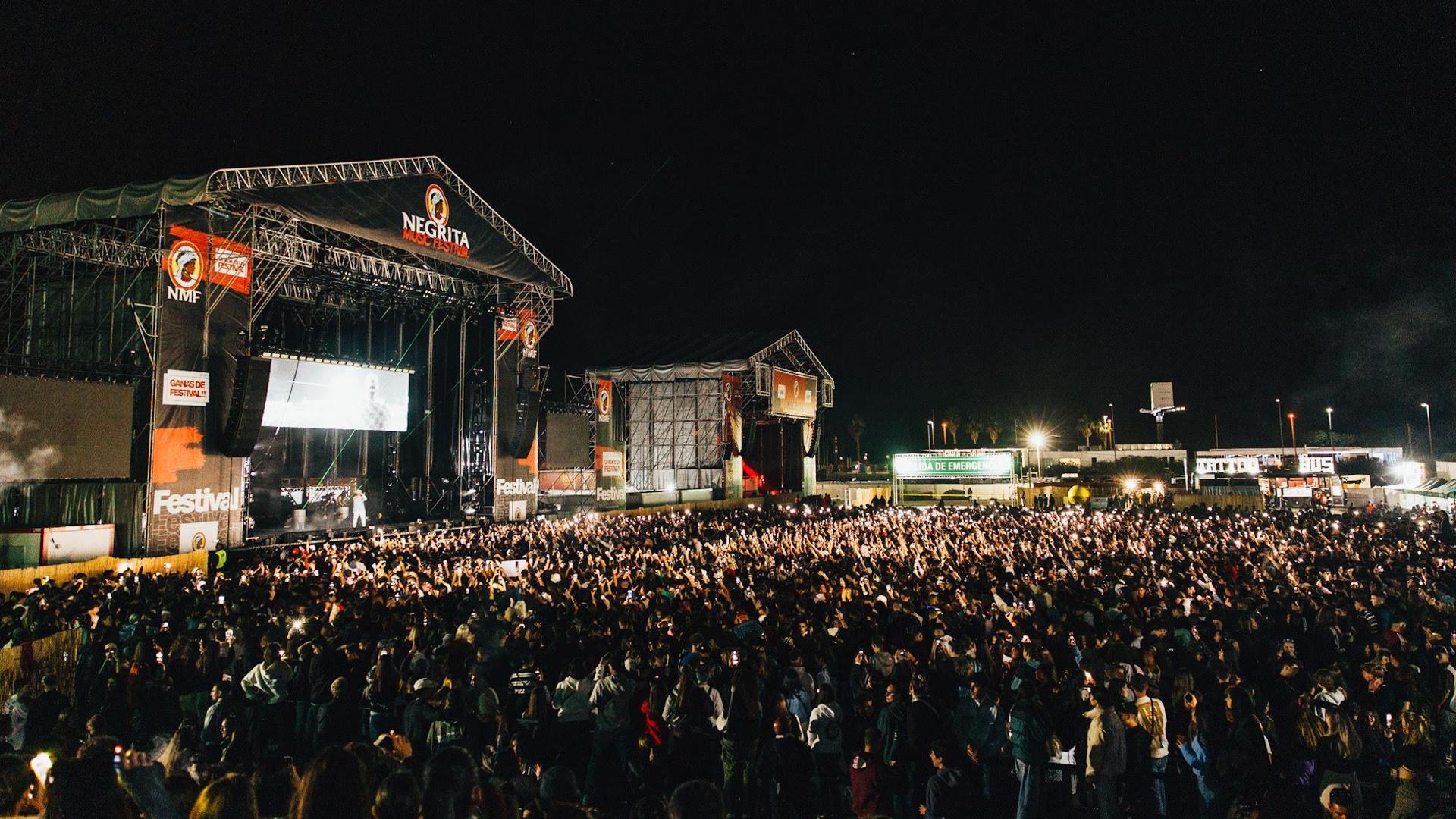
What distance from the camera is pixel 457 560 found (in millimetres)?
13961

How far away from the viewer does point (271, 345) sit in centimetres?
1952

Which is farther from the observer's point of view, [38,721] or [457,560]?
[457,560]

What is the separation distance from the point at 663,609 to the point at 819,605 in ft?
5.58

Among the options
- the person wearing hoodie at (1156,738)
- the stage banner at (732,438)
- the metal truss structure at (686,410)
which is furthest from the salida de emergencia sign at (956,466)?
the person wearing hoodie at (1156,738)

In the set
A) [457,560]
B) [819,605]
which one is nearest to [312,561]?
[457,560]

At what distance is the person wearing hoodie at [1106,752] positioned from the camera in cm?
495

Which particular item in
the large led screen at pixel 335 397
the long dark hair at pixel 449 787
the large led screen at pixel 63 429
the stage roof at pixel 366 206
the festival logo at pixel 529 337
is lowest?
the long dark hair at pixel 449 787

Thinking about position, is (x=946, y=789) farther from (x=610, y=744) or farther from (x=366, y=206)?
(x=366, y=206)

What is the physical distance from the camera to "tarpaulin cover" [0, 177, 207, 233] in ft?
58.2

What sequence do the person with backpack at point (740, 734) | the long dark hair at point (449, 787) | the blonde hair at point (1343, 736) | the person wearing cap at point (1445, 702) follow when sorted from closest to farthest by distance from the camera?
the long dark hair at point (449, 787) < the blonde hair at point (1343, 736) < the person with backpack at point (740, 734) < the person wearing cap at point (1445, 702)

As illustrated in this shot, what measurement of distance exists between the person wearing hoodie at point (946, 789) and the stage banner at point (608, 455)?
28.1 m

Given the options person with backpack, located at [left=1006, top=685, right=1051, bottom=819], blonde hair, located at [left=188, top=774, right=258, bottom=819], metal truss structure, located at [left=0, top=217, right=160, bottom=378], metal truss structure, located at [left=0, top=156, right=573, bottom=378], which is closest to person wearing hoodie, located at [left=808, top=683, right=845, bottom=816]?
person with backpack, located at [left=1006, top=685, right=1051, bottom=819]

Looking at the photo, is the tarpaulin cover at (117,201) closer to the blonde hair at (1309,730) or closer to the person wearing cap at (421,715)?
the person wearing cap at (421,715)

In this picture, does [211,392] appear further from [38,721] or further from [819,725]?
[819,725]
